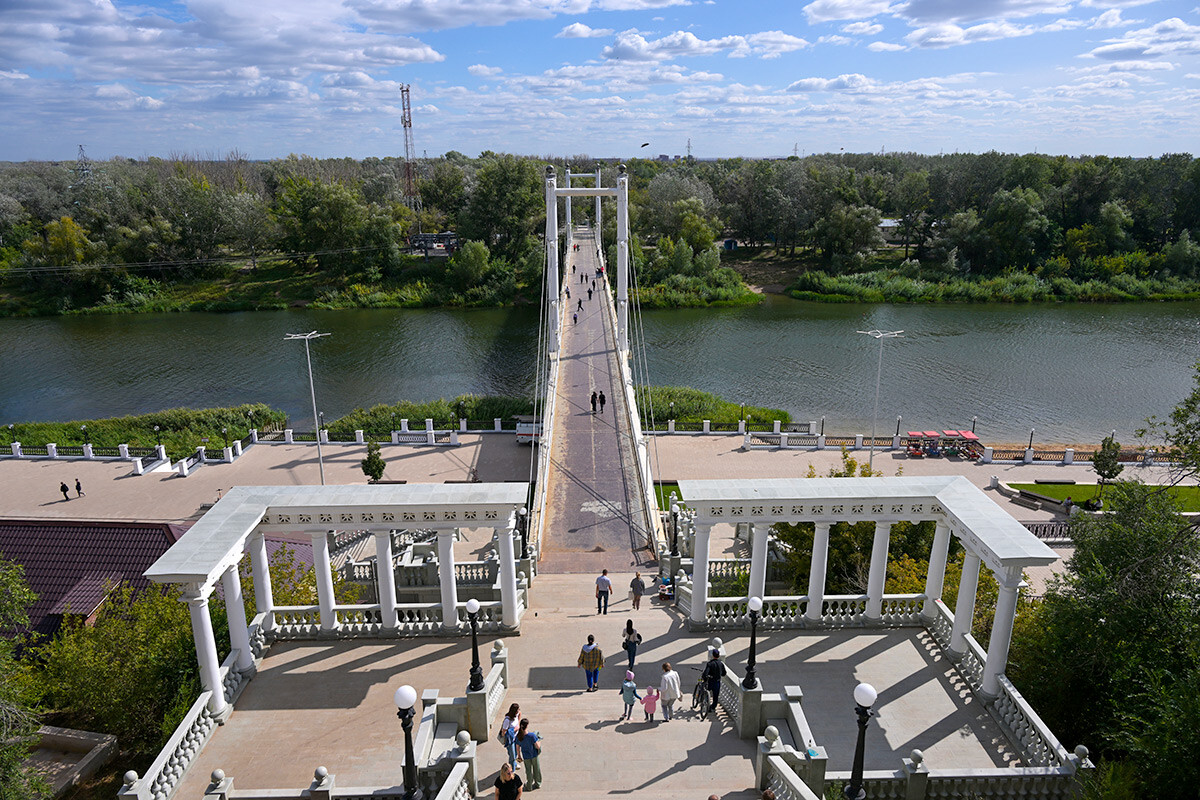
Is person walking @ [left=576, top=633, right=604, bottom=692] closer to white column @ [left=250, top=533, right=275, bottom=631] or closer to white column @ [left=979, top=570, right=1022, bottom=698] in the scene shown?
white column @ [left=250, top=533, right=275, bottom=631]

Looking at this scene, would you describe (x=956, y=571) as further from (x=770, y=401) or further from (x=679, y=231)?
(x=679, y=231)

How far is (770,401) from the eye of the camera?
46.2 meters

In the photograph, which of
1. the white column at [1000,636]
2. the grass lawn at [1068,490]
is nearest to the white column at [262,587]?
the white column at [1000,636]

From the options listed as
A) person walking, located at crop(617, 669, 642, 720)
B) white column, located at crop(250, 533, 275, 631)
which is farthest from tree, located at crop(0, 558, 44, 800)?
person walking, located at crop(617, 669, 642, 720)

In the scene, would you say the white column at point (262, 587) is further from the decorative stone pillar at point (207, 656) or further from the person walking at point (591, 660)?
the person walking at point (591, 660)

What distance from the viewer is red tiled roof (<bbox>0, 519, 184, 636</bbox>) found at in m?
18.4

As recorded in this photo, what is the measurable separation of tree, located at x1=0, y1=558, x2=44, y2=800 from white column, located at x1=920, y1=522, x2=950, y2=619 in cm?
1411

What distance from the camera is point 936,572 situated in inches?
564

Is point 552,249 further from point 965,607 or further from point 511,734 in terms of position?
point 511,734

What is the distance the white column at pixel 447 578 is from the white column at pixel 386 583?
893 millimetres

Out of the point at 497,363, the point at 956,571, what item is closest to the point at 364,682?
the point at 956,571

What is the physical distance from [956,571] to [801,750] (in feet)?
28.6

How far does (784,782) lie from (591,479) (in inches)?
603

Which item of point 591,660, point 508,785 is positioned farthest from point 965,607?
point 508,785
